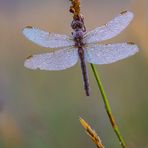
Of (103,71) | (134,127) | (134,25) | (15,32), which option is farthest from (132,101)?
(15,32)

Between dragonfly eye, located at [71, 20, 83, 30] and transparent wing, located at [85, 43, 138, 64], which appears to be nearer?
dragonfly eye, located at [71, 20, 83, 30]

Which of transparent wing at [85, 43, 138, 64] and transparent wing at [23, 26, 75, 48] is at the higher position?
transparent wing at [23, 26, 75, 48]

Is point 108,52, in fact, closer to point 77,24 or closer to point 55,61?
point 55,61

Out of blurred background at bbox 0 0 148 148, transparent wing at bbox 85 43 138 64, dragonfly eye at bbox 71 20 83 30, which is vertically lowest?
blurred background at bbox 0 0 148 148

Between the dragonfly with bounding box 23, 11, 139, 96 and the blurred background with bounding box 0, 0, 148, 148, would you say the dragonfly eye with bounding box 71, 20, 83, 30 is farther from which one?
the blurred background with bounding box 0, 0, 148, 148

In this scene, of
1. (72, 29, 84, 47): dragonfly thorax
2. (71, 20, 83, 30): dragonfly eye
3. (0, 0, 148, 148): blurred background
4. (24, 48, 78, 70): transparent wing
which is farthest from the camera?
(0, 0, 148, 148): blurred background

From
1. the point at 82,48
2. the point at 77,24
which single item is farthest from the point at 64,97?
the point at 77,24

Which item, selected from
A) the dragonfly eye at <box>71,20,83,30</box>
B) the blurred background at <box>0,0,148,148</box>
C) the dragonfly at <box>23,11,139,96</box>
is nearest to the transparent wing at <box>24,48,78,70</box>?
the dragonfly at <box>23,11,139,96</box>

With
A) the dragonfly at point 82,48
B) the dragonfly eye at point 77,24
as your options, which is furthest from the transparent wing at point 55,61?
the dragonfly eye at point 77,24
